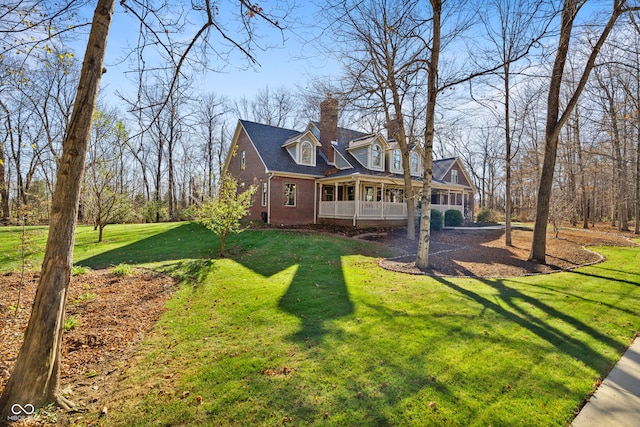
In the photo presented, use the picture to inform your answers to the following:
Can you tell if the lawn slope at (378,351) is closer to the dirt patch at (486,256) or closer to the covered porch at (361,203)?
the dirt patch at (486,256)

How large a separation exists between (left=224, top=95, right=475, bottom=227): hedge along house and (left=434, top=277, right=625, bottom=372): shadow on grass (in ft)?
35.8

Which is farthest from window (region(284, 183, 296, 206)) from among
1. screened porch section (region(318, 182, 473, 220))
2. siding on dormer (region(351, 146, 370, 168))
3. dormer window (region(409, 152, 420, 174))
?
dormer window (region(409, 152, 420, 174))

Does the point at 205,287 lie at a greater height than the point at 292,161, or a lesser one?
lesser

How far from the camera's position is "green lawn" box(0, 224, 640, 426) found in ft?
9.46

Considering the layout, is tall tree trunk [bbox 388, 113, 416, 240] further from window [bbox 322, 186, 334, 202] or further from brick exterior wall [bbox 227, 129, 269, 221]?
brick exterior wall [bbox 227, 129, 269, 221]

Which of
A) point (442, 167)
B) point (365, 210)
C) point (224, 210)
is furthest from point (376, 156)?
point (224, 210)

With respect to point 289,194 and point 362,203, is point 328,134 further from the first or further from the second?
point 362,203

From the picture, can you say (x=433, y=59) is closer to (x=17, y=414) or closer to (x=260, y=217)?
(x=17, y=414)

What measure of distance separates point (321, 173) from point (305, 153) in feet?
5.49

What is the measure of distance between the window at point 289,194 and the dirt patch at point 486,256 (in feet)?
20.2

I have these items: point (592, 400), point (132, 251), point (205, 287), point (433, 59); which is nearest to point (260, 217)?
point (132, 251)

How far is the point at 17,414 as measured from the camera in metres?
2.67

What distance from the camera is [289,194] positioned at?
59.0 ft

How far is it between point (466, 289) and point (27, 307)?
8.54 m
